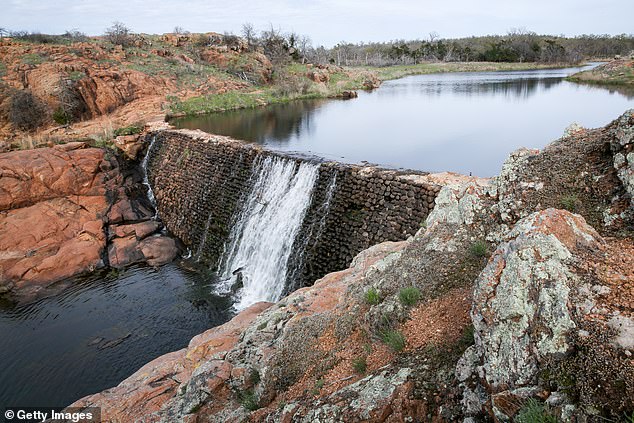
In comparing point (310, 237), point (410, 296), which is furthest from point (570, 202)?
point (310, 237)

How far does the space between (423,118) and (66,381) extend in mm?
19815

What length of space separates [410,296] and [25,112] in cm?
2496

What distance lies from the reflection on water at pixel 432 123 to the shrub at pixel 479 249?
30.0 ft

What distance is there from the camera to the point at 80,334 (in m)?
10.2

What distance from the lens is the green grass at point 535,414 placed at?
2.17m

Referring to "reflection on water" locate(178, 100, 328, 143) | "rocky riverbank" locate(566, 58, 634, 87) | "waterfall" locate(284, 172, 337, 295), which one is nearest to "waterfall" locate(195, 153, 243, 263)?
"reflection on water" locate(178, 100, 328, 143)

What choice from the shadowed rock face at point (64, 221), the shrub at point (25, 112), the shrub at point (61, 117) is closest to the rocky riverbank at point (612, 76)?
the shadowed rock face at point (64, 221)

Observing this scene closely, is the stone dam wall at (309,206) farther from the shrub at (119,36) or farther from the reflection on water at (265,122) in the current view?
the shrub at (119,36)

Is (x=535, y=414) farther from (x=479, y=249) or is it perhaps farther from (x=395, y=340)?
(x=479, y=249)

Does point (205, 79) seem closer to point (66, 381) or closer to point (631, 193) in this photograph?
point (66, 381)

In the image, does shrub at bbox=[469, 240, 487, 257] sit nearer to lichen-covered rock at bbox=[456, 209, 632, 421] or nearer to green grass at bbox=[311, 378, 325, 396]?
lichen-covered rock at bbox=[456, 209, 632, 421]

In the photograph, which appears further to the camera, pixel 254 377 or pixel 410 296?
pixel 254 377

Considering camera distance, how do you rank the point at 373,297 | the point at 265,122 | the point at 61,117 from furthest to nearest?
the point at 265,122, the point at 61,117, the point at 373,297

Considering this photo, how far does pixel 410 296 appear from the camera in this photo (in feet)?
13.8
